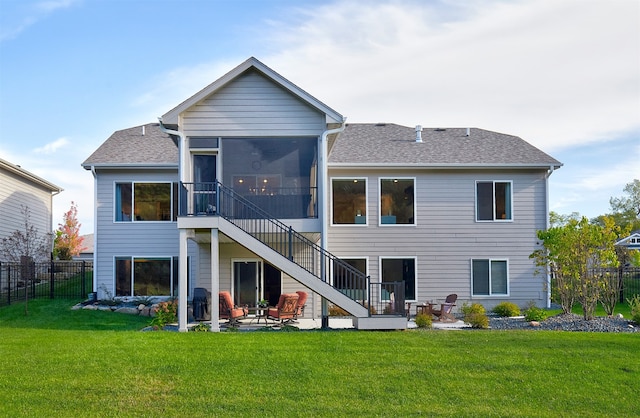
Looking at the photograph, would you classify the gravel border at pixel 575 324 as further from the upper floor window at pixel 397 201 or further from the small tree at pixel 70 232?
the small tree at pixel 70 232

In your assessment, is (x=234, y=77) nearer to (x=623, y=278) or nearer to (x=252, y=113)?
(x=252, y=113)

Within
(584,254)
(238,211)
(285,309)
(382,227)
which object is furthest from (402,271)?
(238,211)

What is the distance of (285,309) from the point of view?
49.8 feet

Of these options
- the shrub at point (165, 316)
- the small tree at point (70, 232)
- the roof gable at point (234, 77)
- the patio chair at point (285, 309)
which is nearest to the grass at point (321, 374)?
the shrub at point (165, 316)

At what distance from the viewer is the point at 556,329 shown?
13953mm

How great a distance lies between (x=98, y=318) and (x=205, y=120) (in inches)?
262

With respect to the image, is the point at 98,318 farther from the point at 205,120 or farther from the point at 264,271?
the point at 205,120

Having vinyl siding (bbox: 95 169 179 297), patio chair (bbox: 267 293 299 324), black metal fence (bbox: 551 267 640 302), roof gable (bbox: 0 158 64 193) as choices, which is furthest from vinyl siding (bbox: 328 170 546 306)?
roof gable (bbox: 0 158 64 193)

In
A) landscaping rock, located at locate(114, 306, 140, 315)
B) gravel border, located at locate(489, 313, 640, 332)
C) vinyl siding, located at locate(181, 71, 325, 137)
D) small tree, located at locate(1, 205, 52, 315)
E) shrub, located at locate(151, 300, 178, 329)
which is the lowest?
landscaping rock, located at locate(114, 306, 140, 315)

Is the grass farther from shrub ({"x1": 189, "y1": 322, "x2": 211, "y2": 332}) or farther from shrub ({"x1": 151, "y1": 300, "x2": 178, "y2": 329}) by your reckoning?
shrub ({"x1": 151, "y1": 300, "x2": 178, "y2": 329})

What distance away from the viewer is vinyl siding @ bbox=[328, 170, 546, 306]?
19000 mm

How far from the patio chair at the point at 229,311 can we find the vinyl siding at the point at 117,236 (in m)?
4.23

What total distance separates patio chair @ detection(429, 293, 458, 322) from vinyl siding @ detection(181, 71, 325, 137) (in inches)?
242

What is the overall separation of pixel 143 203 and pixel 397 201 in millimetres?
8547
